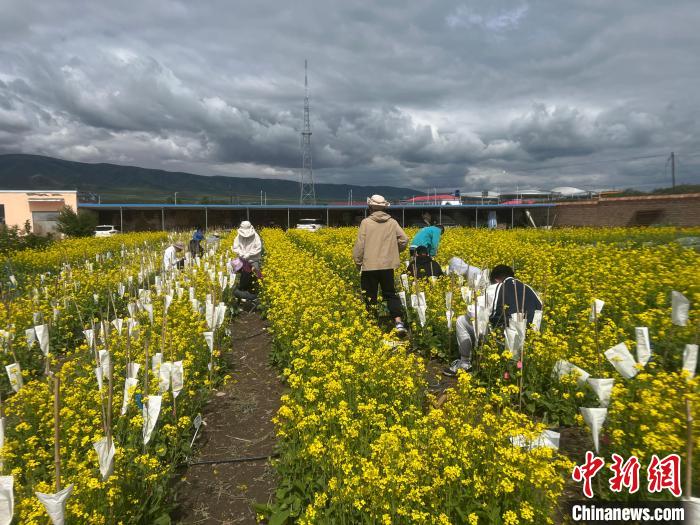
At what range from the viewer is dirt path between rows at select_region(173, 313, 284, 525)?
2.76 metres

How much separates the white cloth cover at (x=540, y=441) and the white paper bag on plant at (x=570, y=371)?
2.47ft

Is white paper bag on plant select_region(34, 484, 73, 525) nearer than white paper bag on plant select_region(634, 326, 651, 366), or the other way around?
white paper bag on plant select_region(34, 484, 73, 525)

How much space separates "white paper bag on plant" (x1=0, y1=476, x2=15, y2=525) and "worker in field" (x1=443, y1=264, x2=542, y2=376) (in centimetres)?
332

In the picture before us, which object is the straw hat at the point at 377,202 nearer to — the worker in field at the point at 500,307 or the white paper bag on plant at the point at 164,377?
the worker in field at the point at 500,307

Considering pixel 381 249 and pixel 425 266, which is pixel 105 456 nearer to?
pixel 381 249

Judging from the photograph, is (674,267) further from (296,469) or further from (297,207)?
(297,207)

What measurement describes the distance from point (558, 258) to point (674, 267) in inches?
86.2

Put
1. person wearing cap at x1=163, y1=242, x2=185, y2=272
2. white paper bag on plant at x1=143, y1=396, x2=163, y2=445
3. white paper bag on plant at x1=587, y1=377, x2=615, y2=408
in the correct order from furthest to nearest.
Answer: person wearing cap at x1=163, y1=242, x2=185, y2=272 → white paper bag on plant at x1=143, y1=396, x2=163, y2=445 → white paper bag on plant at x1=587, y1=377, x2=615, y2=408

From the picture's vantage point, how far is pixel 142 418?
2807 millimetres

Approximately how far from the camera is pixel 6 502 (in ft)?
6.20

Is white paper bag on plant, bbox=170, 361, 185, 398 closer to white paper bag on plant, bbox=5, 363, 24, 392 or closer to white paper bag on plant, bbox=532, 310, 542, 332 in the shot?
white paper bag on plant, bbox=5, 363, 24, 392

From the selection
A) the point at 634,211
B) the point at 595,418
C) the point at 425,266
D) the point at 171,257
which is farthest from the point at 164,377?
the point at 634,211

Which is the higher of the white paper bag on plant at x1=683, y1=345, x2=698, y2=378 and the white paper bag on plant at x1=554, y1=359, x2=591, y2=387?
the white paper bag on plant at x1=683, y1=345, x2=698, y2=378

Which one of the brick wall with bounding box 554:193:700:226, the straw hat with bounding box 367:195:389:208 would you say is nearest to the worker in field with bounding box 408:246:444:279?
the straw hat with bounding box 367:195:389:208
